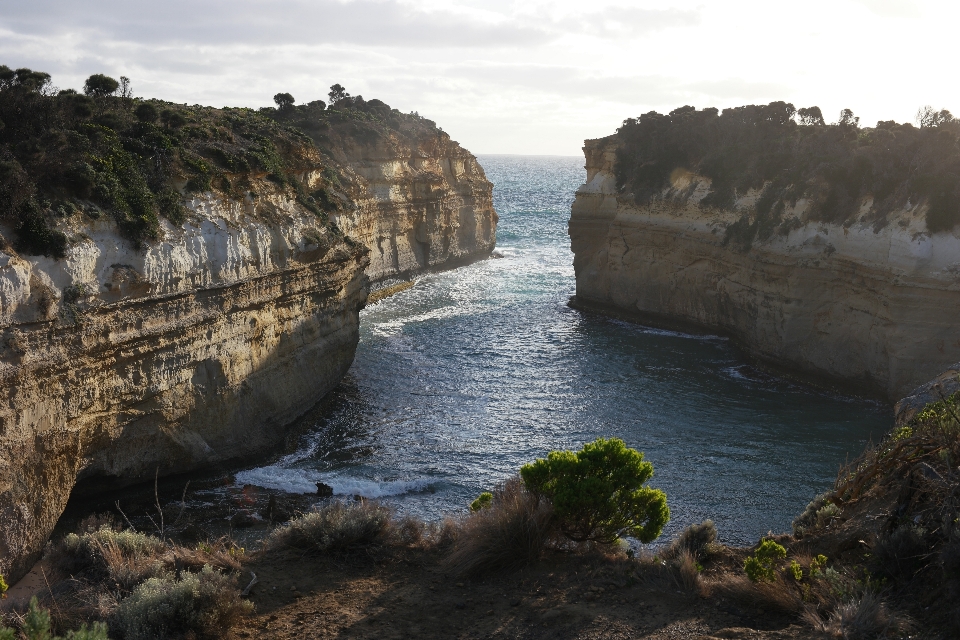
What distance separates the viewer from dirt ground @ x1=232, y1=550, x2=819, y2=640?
10.1m

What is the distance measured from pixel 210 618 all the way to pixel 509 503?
4.83m

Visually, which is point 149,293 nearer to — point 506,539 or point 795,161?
point 506,539

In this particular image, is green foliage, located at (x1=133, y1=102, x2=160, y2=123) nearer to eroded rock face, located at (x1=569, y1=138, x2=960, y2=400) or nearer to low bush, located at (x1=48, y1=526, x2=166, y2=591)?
low bush, located at (x1=48, y1=526, x2=166, y2=591)

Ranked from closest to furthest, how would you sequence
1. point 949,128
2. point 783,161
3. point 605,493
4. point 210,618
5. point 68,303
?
point 210,618 → point 605,493 → point 68,303 → point 949,128 → point 783,161

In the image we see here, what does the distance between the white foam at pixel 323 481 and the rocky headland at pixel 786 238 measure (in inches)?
718

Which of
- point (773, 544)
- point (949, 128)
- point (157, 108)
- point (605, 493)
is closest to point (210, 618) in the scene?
point (605, 493)

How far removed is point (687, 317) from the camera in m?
40.1

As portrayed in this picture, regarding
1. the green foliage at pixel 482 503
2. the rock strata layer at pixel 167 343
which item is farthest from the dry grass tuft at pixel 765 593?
the rock strata layer at pixel 167 343

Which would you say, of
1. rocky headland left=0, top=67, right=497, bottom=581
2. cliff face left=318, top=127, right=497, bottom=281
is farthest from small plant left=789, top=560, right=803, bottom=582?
cliff face left=318, top=127, right=497, bottom=281

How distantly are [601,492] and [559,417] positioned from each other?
14.8m

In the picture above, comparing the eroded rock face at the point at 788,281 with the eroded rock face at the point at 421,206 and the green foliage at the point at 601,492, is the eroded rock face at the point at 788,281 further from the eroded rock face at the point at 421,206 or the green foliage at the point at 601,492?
the green foliage at the point at 601,492

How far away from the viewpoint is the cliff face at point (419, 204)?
50438mm

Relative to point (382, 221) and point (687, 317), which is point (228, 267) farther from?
point (382, 221)

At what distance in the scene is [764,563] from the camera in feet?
35.1
